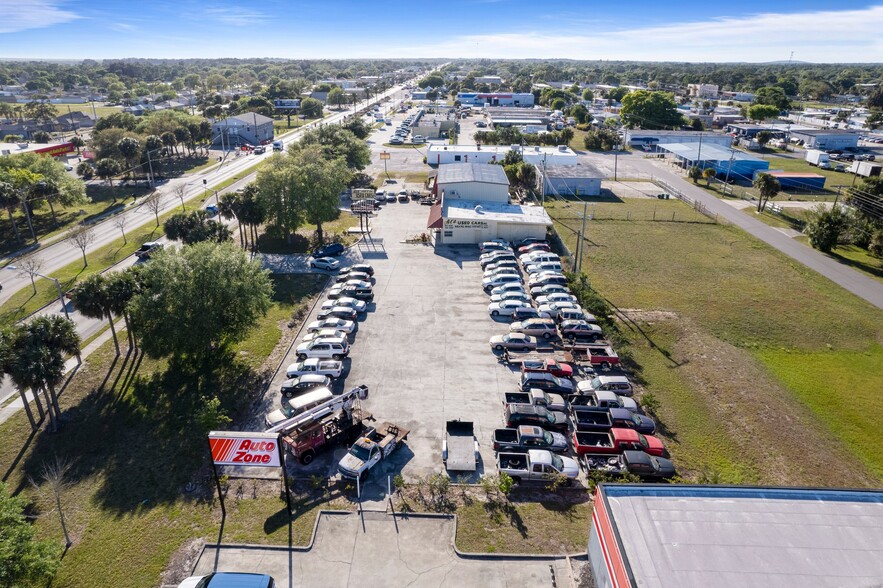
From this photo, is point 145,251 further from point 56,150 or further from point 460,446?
point 56,150

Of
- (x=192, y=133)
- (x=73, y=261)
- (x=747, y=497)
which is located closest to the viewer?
(x=747, y=497)

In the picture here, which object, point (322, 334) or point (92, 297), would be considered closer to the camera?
point (92, 297)

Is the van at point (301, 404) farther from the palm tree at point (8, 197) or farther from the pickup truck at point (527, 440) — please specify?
the palm tree at point (8, 197)

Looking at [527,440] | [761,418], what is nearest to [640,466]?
[527,440]

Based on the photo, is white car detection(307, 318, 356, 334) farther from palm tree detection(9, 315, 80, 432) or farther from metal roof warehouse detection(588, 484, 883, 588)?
metal roof warehouse detection(588, 484, 883, 588)

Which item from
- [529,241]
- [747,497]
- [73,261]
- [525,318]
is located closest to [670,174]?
[529,241]

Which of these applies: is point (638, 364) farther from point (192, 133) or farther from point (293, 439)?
point (192, 133)
